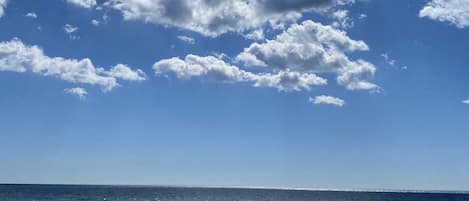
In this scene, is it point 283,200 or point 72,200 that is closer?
point 72,200

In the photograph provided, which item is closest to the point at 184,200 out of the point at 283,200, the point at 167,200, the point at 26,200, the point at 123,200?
the point at 167,200

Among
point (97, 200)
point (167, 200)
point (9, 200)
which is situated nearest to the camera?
point (9, 200)

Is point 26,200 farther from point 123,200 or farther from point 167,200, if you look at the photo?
point 167,200

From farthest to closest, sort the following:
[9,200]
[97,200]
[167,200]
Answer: [167,200], [97,200], [9,200]

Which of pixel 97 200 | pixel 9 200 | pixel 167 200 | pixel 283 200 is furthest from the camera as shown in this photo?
pixel 283 200

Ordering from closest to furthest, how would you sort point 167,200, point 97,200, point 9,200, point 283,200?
point 9,200
point 97,200
point 167,200
point 283,200

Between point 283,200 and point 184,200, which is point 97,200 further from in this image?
point 283,200

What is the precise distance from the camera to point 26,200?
125 meters

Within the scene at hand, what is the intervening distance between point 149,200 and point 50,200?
2212cm

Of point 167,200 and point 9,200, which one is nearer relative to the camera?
point 9,200

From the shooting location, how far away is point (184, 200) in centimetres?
14612

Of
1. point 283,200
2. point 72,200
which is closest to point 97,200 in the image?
point 72,200

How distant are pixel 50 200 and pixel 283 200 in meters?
59.1

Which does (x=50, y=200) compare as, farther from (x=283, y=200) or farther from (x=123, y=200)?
(x=283, y=200)
